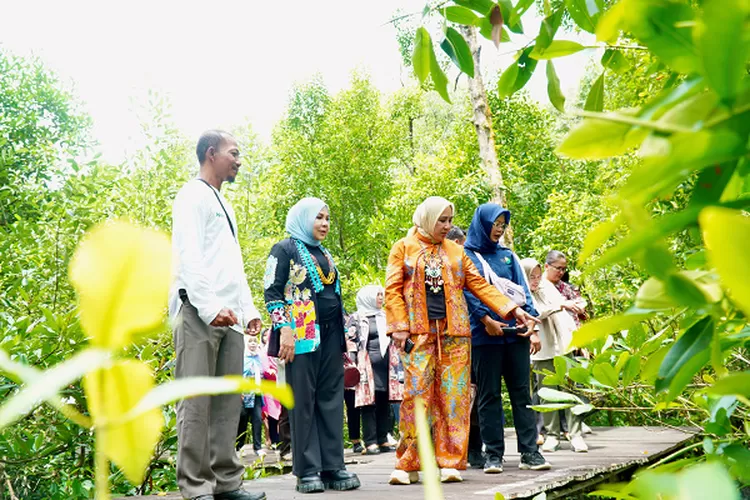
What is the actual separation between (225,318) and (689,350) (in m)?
3.12

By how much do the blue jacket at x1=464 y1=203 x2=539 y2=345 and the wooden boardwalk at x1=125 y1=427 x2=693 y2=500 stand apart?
0.87m

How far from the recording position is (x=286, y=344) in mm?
4133

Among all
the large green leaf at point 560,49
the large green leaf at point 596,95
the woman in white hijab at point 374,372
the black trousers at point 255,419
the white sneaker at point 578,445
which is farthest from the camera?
the black trousers at point 255,419

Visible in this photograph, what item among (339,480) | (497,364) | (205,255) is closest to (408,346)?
(497,364)

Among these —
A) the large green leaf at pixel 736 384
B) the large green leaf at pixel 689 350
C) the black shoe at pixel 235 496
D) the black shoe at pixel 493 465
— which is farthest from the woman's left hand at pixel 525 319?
the large green leaf at pixel 736 384

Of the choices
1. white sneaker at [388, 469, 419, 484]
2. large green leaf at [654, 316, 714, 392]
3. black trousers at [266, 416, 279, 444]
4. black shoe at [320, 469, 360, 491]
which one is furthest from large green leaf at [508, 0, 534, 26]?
black trousers at [266, 416, 279, 444]

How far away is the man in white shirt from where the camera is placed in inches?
134

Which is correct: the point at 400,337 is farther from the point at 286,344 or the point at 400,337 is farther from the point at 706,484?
the point at 706,484

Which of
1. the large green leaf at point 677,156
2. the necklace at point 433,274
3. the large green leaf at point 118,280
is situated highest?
the necklace at point 433,274

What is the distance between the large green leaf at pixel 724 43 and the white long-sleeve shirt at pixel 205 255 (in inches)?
128

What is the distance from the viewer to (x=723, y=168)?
37cm

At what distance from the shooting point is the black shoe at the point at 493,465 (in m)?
4.88

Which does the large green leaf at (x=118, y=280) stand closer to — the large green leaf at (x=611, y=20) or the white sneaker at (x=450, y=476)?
the large green leaf at (x=611, y=20)

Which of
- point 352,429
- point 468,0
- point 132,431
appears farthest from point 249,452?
point 132,431
